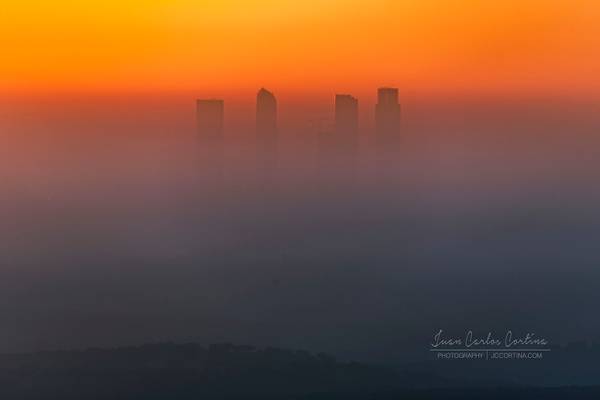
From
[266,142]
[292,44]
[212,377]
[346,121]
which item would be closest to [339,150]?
[346,121]

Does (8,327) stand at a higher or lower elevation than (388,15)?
lower

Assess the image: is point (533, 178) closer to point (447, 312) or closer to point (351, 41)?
point (447, 312)

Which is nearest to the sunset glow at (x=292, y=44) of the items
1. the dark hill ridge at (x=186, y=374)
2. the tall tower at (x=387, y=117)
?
the tall tower at (x=387, y=117)

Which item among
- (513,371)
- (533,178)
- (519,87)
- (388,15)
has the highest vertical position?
(388,15)

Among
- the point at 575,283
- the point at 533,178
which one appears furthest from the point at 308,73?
the point at 575,283

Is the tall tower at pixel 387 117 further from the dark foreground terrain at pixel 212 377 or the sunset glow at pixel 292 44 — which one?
the dark foreground terrain at pixel 212 377

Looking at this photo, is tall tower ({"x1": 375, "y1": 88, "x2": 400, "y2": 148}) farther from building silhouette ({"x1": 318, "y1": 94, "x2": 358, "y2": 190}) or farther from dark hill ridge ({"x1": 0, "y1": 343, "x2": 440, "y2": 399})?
dark hill ridge ({"x1": 0, "y1": 343, "x2": 440, "y2": 399})
